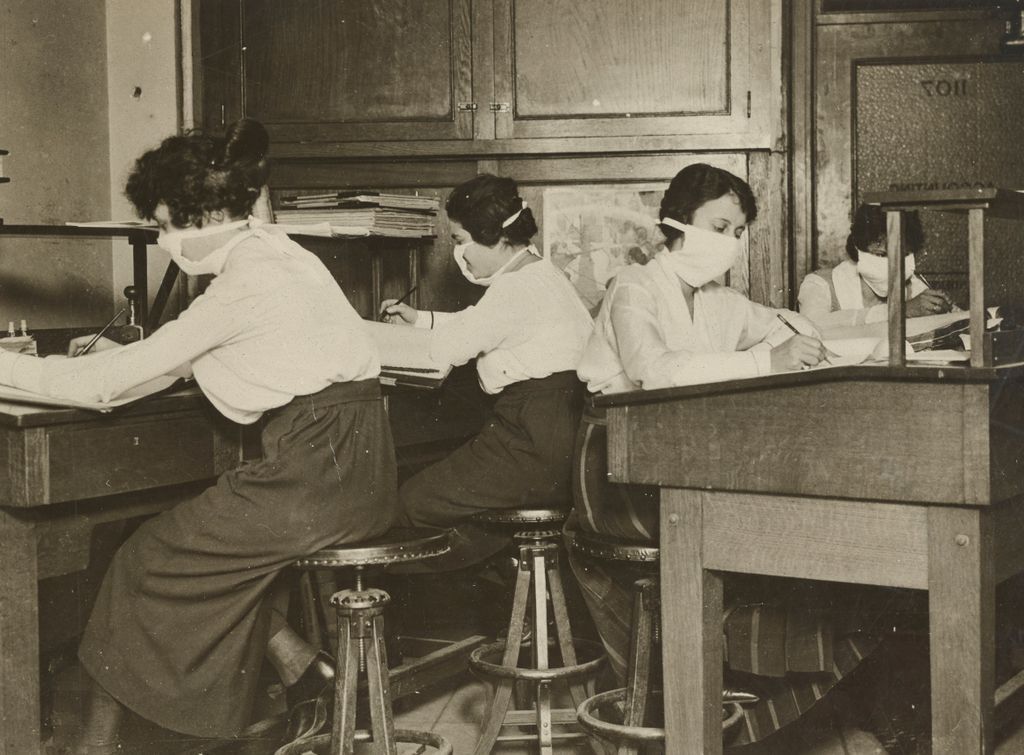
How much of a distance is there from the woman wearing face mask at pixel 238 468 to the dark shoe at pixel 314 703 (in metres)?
0.06

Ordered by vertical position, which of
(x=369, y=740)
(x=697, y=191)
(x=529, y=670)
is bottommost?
(x=369, y=740)

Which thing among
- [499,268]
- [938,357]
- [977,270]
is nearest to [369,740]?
[499,268]

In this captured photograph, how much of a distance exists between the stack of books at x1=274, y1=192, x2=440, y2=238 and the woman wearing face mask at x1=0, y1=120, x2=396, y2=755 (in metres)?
1.03

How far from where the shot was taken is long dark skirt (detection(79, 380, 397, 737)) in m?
2.49

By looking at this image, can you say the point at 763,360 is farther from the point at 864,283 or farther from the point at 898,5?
the point at 898,5

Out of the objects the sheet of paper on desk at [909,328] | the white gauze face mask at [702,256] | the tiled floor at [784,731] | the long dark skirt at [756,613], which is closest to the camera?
the sheet of paper on desk at [909,328]

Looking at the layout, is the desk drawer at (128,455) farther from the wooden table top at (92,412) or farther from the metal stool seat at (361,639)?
the metal stool seat at (361,639)

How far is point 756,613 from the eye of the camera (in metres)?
2.68

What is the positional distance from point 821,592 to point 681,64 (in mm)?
2171

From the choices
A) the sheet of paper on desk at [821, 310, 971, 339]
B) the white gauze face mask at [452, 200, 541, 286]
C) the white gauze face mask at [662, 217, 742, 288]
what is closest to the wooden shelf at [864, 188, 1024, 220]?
the sheet of paper on desk at [821, 310, 971, 339]

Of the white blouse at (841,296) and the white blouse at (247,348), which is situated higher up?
the white blouse at (841,296)

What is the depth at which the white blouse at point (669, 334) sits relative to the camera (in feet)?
8.58

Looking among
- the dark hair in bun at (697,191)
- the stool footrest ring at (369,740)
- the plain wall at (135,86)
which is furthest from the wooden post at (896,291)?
the plain wall at (135,86)

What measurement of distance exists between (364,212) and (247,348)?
1.36 m
